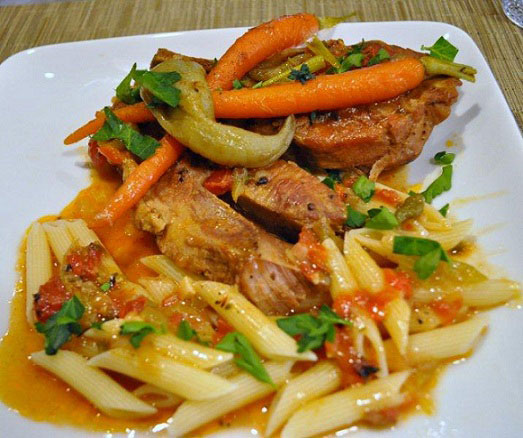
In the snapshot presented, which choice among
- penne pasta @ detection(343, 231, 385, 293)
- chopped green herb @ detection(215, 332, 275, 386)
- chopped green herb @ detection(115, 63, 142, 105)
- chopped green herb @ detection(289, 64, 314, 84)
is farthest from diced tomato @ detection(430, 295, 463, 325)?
chopped green herb @ detection(115, 63, 142, 105)

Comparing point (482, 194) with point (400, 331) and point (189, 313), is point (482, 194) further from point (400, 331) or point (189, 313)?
point (189, 313)

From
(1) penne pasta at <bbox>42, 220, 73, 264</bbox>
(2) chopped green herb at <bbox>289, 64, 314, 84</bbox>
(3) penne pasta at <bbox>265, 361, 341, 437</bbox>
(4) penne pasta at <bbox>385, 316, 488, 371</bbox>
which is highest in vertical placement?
(2) chopped green herb at <bbox>289, 64, 314, 84</bbox>

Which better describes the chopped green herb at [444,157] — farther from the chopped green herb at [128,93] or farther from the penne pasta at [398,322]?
the chopped green herb at [128,93]

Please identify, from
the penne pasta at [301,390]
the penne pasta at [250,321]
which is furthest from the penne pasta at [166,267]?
the penne pasta at [301,390]

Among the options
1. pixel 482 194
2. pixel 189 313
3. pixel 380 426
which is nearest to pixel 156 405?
pixel 189 313

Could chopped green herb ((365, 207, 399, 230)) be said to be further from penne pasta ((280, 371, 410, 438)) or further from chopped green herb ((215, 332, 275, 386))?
chopped green herb ((215, 332, 275, 386))

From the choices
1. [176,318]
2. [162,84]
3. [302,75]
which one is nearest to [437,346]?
[176,318]

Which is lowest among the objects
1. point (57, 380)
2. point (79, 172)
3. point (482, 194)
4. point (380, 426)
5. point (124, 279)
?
point (380, 426)
